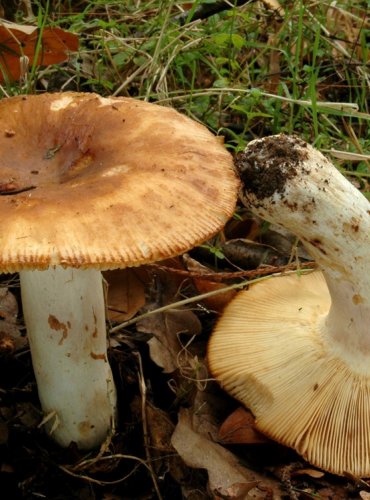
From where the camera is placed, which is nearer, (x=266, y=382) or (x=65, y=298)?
(x=65, y=298)

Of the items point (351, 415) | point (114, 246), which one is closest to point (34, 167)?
point (114, 246)

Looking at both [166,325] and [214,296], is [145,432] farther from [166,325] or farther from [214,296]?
[214,296]

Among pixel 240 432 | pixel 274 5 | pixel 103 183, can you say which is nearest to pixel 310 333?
pixel 240 432

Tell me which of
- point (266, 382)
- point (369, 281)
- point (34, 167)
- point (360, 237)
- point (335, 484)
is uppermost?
point (34, 167)

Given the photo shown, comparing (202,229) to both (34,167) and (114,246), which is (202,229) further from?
(34,167)

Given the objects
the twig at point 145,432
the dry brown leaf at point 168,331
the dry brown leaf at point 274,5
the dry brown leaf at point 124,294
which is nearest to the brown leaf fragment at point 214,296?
the dry brown leaf at point 168,331

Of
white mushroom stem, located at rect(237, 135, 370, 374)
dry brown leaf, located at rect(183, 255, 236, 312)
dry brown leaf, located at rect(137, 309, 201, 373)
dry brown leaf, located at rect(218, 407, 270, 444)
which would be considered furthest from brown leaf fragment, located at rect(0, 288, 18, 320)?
white mushroom stem, located at rect(237, 135, 370, 374)
